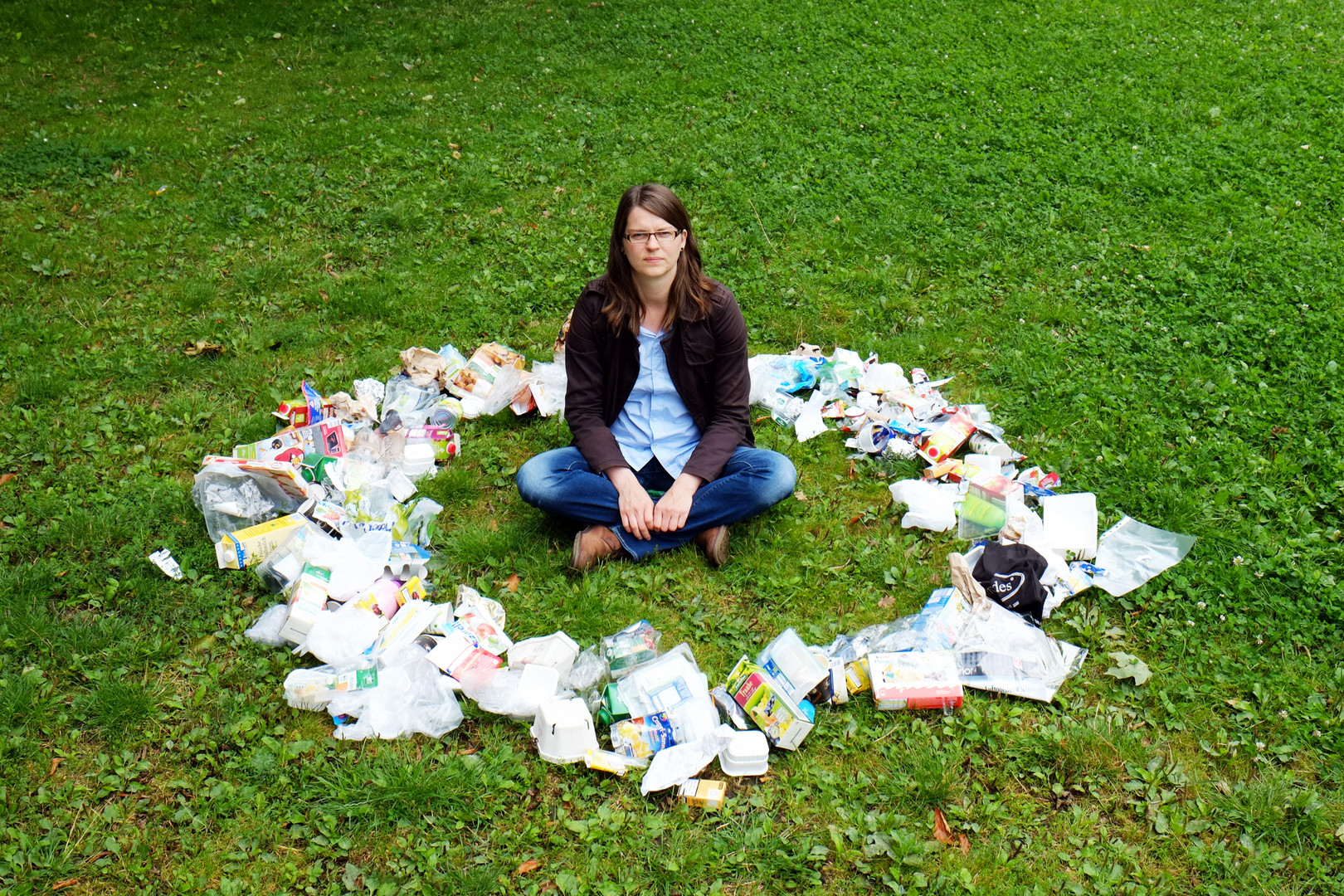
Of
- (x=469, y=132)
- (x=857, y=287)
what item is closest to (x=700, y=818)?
(x=857, y=287)

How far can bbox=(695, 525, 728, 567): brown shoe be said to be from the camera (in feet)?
12.5

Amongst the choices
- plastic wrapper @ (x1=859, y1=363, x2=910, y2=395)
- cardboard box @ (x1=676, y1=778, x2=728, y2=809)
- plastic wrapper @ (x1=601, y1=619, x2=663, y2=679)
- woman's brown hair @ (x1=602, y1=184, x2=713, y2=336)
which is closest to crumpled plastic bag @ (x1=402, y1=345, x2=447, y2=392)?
woman's brown hair @ (x1=602, y1=184, x2=713, y2=336)

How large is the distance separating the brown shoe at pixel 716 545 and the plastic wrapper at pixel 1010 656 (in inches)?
40.0

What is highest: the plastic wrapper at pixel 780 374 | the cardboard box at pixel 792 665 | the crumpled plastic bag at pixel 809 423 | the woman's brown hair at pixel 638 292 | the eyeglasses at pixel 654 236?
the eyeglasses at pixel 654 236

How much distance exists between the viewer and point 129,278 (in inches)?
233

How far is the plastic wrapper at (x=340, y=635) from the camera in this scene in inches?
132

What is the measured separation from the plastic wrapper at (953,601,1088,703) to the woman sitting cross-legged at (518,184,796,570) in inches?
38.5

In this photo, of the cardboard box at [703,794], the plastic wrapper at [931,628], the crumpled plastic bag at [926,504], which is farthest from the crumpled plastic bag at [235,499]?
the crumpled plastic bag at [926,504]

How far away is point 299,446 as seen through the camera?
166 inches

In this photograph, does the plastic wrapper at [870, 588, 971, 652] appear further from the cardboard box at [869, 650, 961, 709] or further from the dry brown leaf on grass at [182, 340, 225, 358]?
the dry brown leaf on grass at [182, 340, 225, 358]

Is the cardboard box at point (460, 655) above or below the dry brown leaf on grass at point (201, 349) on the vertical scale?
above

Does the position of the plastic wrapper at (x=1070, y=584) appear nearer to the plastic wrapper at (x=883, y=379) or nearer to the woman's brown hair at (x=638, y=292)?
the plastic wrapper at (x=883, y=379)

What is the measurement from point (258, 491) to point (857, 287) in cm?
371

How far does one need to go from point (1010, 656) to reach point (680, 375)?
1.74 meters
